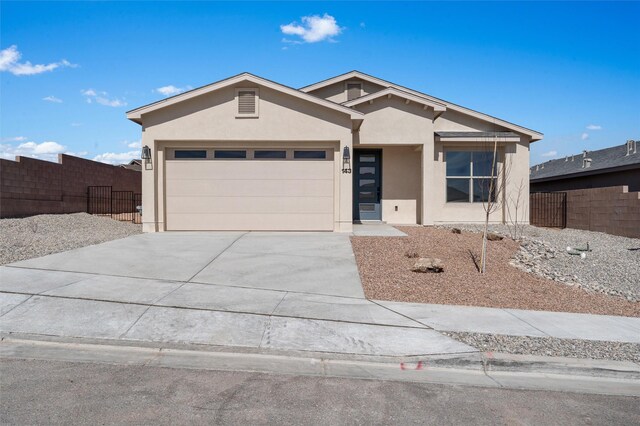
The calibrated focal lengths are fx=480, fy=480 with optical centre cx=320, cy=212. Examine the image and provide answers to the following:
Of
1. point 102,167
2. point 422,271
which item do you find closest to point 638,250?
point 422,271

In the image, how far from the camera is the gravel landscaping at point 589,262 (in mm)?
10469

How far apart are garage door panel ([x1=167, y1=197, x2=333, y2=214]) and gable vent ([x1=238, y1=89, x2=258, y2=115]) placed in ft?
8.78

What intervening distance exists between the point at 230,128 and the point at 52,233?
5.93 meters

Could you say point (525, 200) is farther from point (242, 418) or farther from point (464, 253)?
point (242, 418)

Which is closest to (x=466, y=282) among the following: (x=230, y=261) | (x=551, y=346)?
(x=551, y=346)

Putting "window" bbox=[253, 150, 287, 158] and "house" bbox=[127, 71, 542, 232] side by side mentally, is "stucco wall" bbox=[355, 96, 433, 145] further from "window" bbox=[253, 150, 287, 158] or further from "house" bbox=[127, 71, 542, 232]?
"window" bbox=[253, 150, 287, 158]

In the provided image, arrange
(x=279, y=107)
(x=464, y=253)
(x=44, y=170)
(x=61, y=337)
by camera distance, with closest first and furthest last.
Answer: (x=61, y=337), (x=464, y=253), (x=279, y=107), (x=44, y=170)

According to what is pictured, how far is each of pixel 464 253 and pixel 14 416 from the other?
32.0 ft

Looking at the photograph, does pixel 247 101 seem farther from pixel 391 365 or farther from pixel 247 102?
pixel 391 365

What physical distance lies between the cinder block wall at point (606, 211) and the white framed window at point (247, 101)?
41.7 feet

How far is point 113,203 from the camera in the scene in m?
22.7

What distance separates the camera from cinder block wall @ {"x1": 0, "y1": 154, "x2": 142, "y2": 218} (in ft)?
50.3

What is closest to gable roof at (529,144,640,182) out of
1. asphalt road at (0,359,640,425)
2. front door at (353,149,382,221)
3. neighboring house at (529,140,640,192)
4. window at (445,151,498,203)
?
neighboring house at (529,140,640,192)

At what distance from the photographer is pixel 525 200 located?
18141 millimetres
